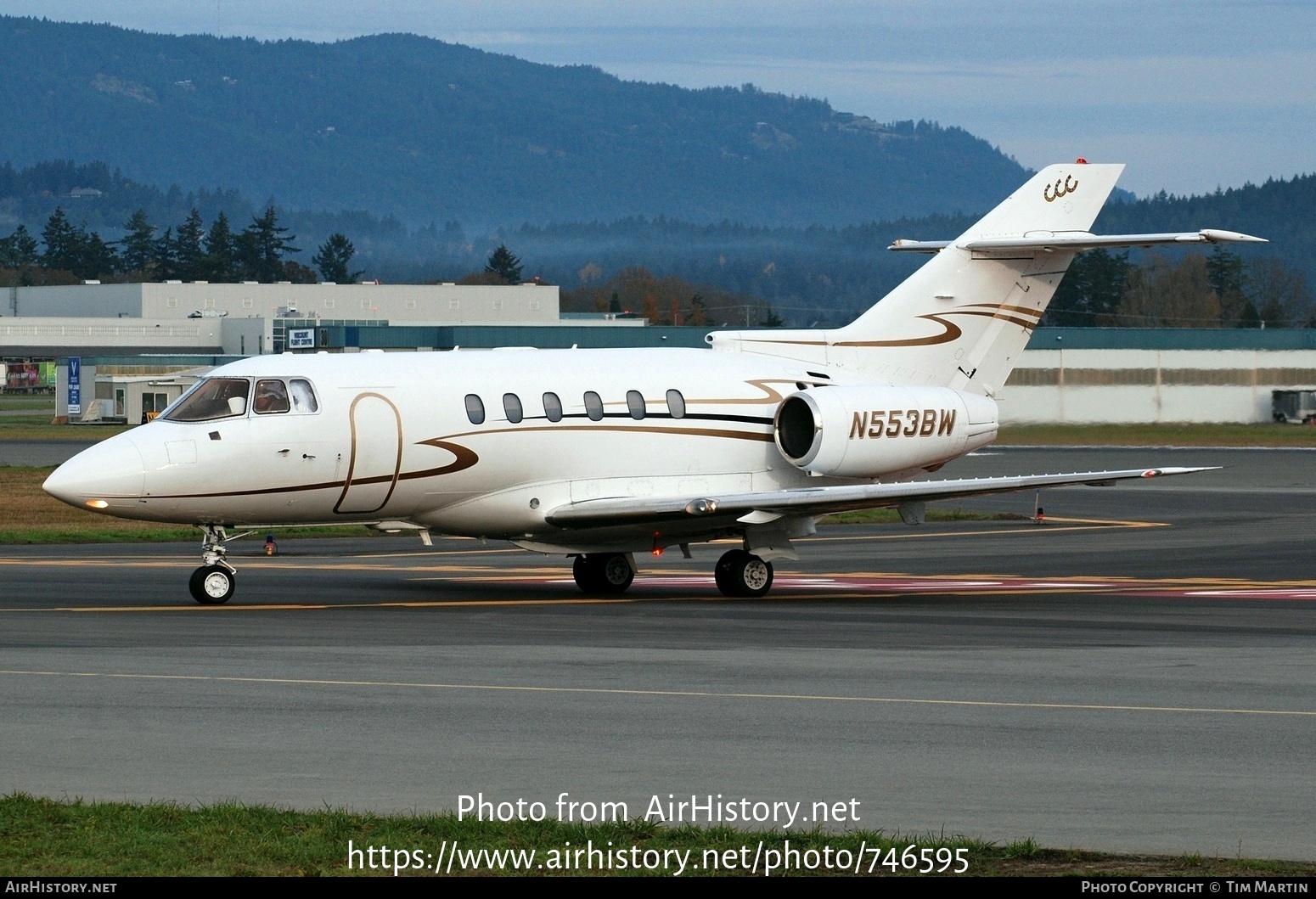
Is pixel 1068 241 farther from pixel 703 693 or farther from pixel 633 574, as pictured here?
pixel 703 693

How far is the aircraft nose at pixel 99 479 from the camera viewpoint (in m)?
22.0

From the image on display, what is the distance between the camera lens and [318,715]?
14.6 meters

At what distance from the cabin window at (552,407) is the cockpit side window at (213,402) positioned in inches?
164

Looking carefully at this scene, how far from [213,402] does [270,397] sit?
74cm

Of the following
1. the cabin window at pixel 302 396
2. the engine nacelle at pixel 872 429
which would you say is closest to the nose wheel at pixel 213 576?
the cabin window at pixel 302 396

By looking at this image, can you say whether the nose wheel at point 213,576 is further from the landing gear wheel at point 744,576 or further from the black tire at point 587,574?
the landing gear wheel at point 744,576

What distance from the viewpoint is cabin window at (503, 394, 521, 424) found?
81.9 ft

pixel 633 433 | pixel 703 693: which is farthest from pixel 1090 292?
pixel 703 693

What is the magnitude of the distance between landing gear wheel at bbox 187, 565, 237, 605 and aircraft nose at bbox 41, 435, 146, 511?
1717 millimetres

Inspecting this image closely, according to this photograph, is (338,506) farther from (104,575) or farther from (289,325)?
(289,325)

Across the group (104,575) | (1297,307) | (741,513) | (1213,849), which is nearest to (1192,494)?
(741,513)

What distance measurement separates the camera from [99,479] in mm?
22062

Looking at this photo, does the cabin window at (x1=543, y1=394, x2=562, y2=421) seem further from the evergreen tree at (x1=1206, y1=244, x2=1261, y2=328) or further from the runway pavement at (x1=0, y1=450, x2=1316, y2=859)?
the evergreen tree at (x1=1206, y1=244, x2=1261, y2=328)

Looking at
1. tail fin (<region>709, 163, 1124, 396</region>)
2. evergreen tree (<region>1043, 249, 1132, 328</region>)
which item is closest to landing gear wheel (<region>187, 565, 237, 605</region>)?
tail fin (<region>709, 163, 1124, 396</region>)
